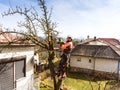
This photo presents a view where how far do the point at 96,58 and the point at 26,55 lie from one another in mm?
19390

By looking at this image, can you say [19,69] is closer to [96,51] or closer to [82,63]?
[82,63]

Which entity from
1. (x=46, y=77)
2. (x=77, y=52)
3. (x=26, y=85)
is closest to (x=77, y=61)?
(x=77, y=52)

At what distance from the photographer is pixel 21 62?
933 cm

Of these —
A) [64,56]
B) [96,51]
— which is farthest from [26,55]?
[96,51]

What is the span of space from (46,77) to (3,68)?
14717mm

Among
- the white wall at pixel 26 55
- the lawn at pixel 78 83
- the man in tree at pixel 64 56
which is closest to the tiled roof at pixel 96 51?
the lawn at pixel 78 83

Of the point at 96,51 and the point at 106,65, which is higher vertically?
the point at 96,51

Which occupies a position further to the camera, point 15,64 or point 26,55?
point 26,55

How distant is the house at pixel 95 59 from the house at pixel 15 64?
58.7 feet

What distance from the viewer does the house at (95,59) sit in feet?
86.4

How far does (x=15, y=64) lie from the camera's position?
892cm

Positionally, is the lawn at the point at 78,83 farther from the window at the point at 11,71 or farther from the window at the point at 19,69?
the window at the point at 11,71

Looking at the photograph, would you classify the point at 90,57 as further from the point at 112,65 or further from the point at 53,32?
the point at 53,32

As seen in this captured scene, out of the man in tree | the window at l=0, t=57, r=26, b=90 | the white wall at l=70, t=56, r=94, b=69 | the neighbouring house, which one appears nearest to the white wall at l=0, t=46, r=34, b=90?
the window at l=0, t=57, r=26, b=90
